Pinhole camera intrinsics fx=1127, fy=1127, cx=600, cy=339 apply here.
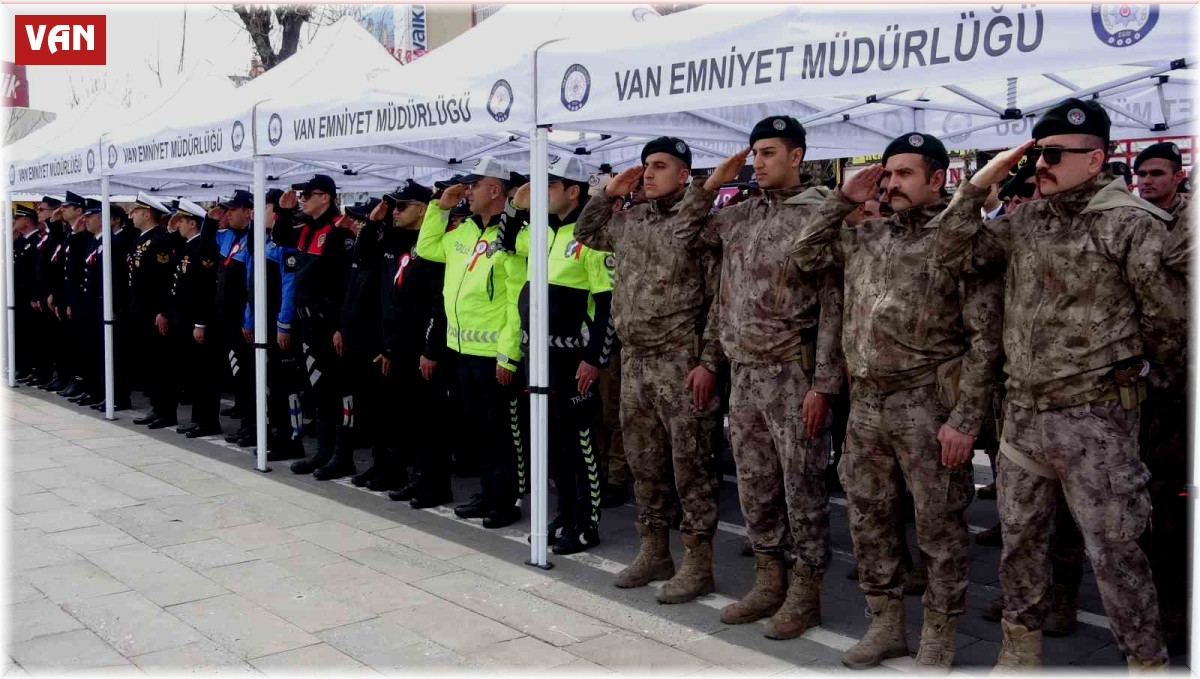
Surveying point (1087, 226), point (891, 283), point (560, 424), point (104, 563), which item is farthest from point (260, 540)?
point (1087, 226)

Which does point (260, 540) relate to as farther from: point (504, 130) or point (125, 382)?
point (125, 382)

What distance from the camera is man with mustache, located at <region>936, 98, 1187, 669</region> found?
11.5 feet

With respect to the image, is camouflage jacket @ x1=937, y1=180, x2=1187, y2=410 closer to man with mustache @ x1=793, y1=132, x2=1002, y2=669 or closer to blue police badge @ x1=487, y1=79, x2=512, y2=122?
man with mustache @ x1=793, y1=132, x2=1002, y2=669

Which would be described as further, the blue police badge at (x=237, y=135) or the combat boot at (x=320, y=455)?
the combat boot at (x=320, y=455)

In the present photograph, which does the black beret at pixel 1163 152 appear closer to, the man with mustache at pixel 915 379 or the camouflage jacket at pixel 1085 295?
the man with mustache at pixel 915 379

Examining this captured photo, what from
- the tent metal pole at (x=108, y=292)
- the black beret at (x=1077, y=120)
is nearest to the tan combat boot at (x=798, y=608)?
the black beret at (x=1077, y=120)

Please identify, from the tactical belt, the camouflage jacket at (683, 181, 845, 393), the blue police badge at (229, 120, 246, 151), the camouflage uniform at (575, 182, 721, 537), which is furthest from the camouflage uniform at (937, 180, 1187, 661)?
the blue police badge at (229, 120, 246, 151)

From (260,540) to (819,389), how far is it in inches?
133

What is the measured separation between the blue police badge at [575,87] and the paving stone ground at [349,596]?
7.31ft

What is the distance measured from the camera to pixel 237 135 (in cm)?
782

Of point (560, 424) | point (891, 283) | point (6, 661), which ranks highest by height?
point (891, 283)

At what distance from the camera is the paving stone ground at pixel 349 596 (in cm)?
434

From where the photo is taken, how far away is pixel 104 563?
5734 mm

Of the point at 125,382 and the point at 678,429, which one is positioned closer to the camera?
the point at 678,429
